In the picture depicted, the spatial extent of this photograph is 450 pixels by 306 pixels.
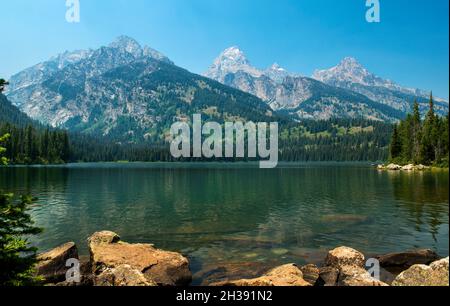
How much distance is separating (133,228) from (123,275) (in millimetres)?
24061

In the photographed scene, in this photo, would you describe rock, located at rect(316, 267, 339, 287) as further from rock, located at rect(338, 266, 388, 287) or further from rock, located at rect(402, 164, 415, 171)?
rock, located at rect(402, 164, 415, 171)

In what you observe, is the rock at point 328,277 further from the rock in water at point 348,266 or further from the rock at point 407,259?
the rock at point 407,259

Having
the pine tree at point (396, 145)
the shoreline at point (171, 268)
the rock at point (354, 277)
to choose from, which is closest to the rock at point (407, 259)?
the shoreline at point (171, 268)

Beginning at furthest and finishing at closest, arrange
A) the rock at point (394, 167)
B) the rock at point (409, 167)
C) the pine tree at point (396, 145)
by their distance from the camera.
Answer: the pine tree at point (396, 145), the rock at point (394, 167), the rock at point (409, 167)

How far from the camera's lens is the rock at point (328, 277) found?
20914mm

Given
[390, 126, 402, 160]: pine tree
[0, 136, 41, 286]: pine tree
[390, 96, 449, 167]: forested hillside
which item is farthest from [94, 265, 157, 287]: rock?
[390, 126, 402, 160]: pine tree

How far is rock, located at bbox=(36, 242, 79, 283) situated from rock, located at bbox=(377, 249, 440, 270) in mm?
23114

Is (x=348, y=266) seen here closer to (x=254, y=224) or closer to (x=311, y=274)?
(x=311, y=274)

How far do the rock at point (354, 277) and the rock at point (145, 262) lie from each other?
10.2 metres

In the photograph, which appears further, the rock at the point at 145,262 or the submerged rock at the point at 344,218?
the submerged rock at the point at 344,218
